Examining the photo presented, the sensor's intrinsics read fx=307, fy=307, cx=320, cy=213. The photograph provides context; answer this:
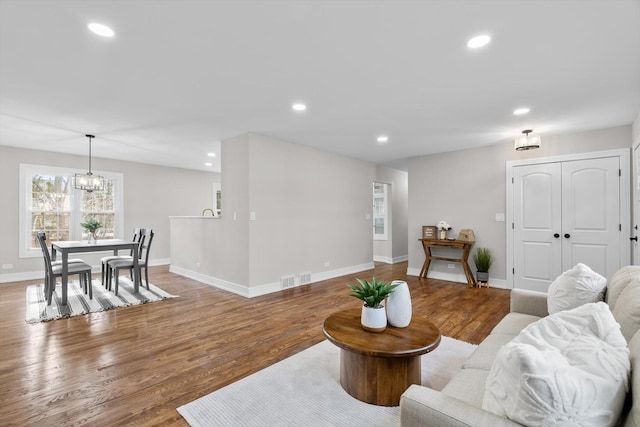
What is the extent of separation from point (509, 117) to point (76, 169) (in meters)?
7.70

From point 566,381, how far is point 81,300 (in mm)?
5277

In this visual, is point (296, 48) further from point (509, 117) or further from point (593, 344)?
point (509, 117)

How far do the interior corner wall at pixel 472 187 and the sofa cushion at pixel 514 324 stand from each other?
3.24 metres

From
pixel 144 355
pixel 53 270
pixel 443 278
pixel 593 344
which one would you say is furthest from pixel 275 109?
pixel 443 278

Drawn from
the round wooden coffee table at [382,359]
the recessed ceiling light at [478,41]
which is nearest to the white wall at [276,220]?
the round wooden coffee table at [382,359]

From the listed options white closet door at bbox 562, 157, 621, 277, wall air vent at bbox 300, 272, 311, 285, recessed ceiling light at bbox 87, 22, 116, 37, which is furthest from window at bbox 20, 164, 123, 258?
white closet door at bbox 562, 157, 621, 277

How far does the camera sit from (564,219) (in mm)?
4613

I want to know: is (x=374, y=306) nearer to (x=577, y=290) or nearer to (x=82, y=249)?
(x=577, y=290)

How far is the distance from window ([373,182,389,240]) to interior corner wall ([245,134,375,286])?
1.37m

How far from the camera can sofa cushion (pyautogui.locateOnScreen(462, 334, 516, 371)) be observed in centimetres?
163

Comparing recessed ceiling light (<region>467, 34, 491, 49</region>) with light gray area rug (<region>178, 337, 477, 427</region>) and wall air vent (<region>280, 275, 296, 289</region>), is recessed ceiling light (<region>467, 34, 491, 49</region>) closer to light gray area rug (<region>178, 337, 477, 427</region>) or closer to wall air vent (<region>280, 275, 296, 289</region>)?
light gray area rug (<region>178, 337, 477, 427</region>)

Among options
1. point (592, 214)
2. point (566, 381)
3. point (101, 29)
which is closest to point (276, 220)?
point (101, 29)

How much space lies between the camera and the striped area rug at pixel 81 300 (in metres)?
3.69

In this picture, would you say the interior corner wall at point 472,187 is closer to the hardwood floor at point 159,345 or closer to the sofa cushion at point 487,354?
the hardwood floor at point 159,345
